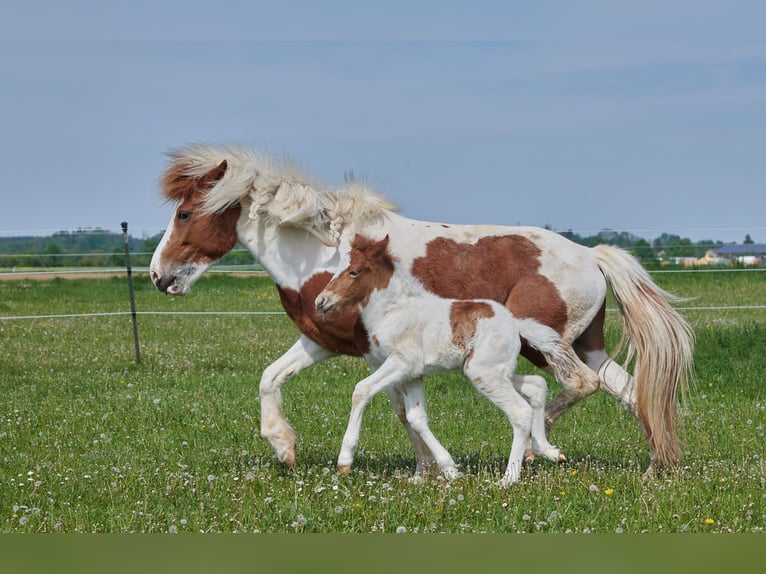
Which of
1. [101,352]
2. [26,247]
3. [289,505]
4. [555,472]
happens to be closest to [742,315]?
[101,352]

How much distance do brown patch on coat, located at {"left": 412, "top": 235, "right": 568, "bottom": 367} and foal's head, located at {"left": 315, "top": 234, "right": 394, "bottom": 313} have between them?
0.24 meters

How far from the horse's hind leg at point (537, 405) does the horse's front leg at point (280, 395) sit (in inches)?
52.0

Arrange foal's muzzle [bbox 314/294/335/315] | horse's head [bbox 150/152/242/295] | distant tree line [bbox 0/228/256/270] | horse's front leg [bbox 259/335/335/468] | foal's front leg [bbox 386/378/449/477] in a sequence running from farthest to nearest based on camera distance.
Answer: distant tree line [bbox 0/228/256/270]
horse's head [bbox 150/152/242/295]
horse's front leg [bbox 259/335/335/468]
foal's front leg [bbox 386/378/449/477]
foal's muzzle [bbox 314/294/335/315]

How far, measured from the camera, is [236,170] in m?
7.22

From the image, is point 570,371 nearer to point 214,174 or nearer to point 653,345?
point 653,345

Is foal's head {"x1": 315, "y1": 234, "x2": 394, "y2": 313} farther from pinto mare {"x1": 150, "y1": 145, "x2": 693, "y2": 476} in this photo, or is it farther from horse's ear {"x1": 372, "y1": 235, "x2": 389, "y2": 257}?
pinto mare {"x1": 150, "y1": 145, "x2": 693, "y2": 476}

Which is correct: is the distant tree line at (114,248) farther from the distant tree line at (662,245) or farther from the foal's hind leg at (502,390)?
the foal's hind leg at (502,390)

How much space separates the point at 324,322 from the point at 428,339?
0.73 meters

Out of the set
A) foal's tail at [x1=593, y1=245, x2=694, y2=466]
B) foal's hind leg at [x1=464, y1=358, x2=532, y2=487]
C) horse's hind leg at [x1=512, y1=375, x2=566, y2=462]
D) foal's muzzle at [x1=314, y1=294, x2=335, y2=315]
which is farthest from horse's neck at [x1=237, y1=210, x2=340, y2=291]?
foal's tail at [x1=593, y1=245, x2=694, y2=466]

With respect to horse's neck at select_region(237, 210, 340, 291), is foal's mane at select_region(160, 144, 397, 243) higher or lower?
higher

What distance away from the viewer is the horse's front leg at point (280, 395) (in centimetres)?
698

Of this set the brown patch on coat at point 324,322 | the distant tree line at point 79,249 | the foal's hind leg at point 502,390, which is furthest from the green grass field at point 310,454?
the distant tree line at point 79,249

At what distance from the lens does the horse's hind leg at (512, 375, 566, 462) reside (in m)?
6.84

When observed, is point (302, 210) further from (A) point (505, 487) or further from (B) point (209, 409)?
Result: (B) point (209, 409)
